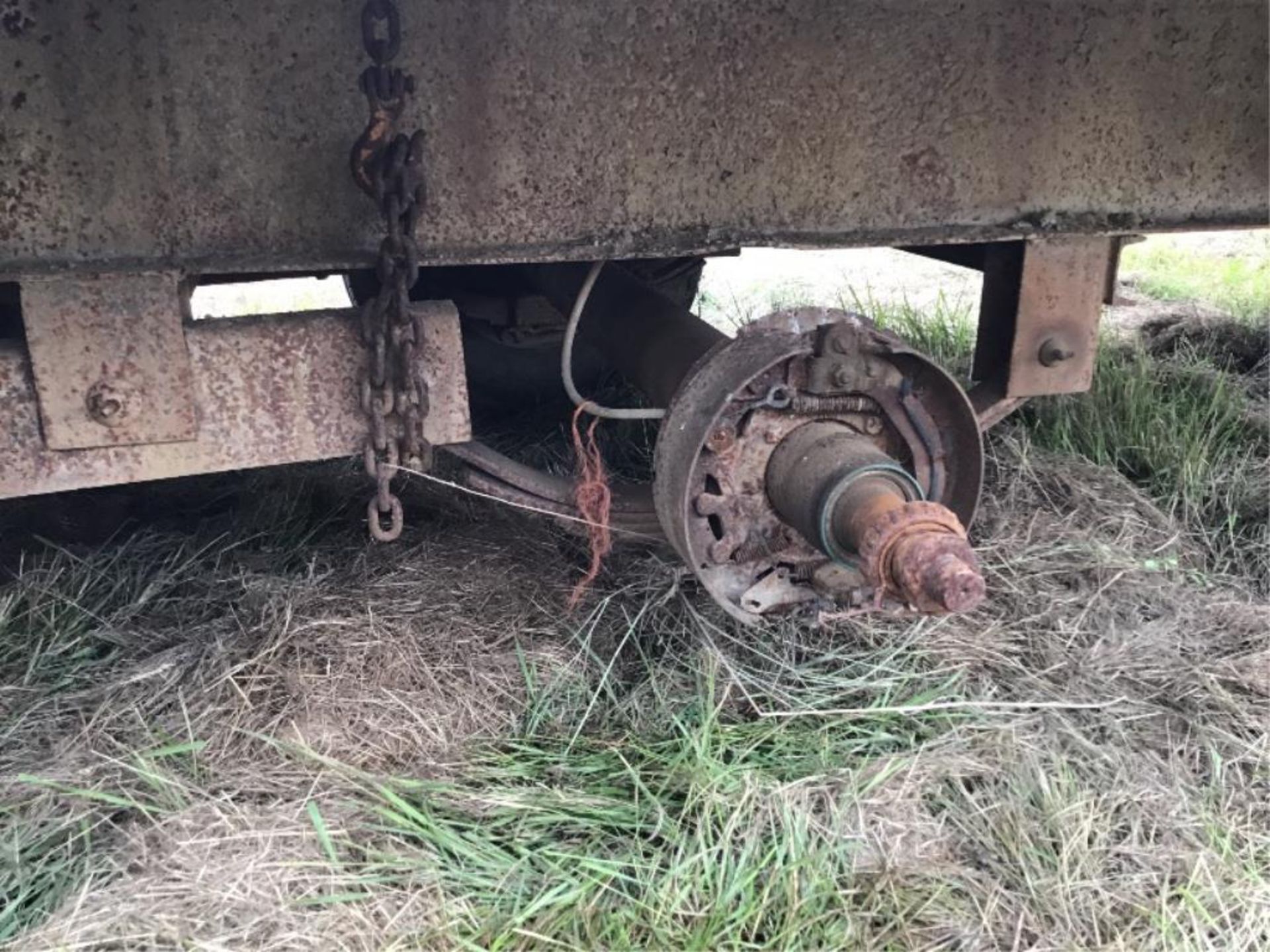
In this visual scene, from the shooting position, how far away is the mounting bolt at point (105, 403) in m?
1.67

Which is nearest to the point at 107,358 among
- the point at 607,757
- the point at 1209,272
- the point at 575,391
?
the point at 575,391

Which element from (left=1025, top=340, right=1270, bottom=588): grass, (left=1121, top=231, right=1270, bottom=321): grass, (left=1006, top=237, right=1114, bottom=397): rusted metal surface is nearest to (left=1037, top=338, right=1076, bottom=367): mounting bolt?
(left=1006, top=237, right=1114, bottom=397): rusted metal surface

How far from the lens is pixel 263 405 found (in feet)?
5.91

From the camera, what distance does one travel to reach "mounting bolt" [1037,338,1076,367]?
2201 mm

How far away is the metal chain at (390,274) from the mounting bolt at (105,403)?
373 millimetres

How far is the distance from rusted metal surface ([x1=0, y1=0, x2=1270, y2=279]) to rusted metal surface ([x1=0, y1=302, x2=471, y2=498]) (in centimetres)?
12

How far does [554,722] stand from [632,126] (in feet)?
3.59

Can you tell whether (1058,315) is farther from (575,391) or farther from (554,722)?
(554,722)

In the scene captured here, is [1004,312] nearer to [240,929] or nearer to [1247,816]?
[1247,816]

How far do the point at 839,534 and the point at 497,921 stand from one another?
0.79 m

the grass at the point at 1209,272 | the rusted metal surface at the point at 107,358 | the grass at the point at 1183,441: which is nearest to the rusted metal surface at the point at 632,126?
the rusted metal surface at the point at 107,358

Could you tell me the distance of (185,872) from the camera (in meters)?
1.61

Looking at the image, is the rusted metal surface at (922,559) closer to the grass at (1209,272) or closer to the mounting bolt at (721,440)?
the mounting bolt at (721,440)

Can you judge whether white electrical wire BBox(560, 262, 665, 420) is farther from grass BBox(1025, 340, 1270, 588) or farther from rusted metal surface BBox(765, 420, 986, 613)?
grass BBox(1025, 340, 1270, 588)
